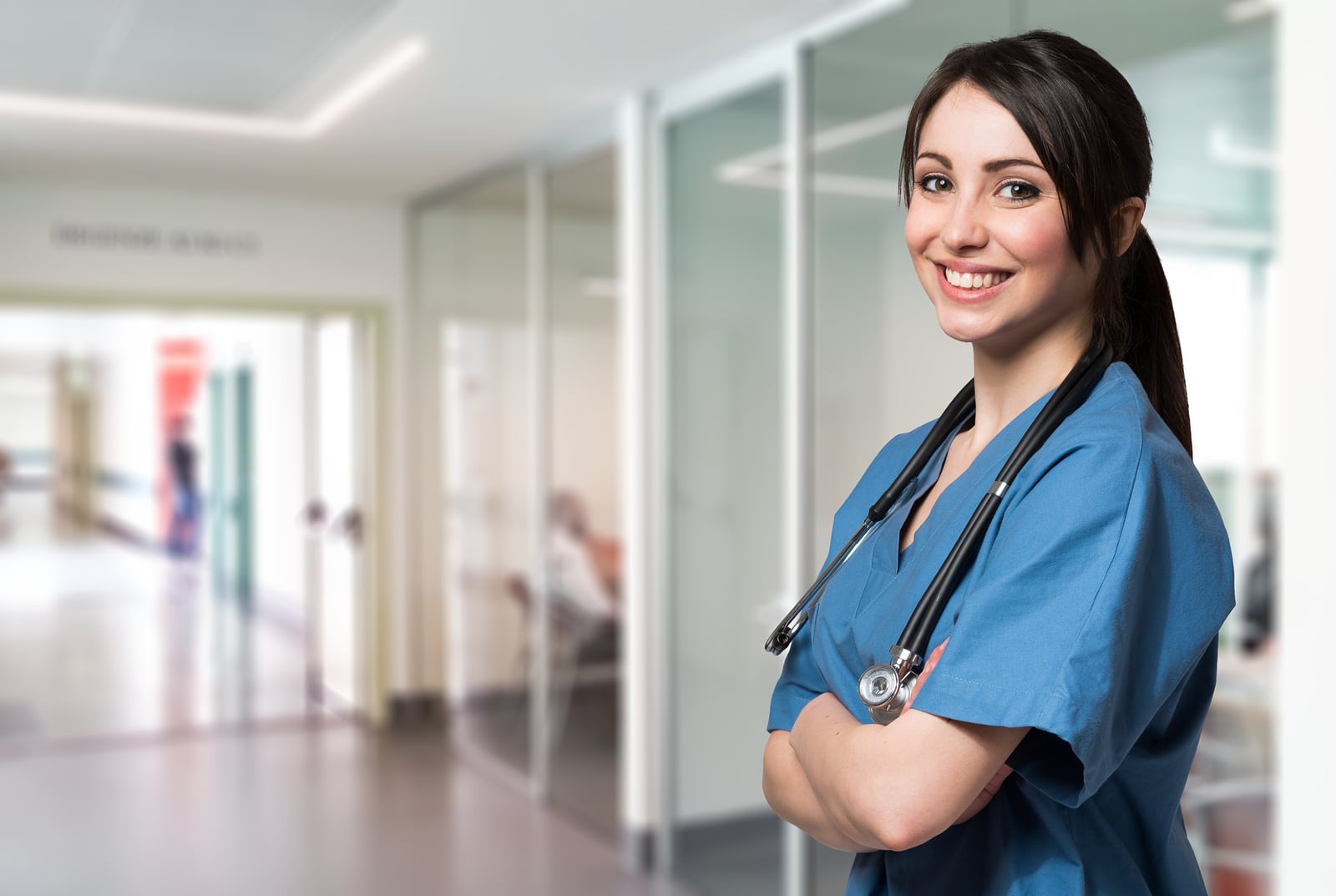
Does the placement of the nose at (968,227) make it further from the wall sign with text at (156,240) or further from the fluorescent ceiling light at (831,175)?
the wall sign with text at (156,240)

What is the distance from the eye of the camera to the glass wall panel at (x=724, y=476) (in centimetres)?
394

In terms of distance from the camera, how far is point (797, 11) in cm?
358

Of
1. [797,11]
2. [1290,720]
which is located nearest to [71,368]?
[797,11]

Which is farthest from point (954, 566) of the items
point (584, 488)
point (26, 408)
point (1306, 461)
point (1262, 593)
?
point (26, 408)


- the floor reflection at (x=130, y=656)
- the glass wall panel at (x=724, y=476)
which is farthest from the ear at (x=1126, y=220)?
the floor reflection at (x=130, y=656)

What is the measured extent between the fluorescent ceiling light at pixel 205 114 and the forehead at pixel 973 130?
3.61 metres

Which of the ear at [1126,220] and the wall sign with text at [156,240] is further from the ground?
the wall sign with text at [156,240]

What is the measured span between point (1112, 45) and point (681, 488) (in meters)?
2.21

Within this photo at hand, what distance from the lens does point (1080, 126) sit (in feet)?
3.01

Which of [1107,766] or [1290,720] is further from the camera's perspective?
[1290,720]

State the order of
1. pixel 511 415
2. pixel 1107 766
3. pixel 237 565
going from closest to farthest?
pixel 1107 766 → pixel 511 415 → pixel 237 565

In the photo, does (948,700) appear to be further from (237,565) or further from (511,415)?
(237,565)

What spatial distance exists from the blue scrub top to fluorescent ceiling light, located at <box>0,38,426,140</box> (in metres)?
3.69

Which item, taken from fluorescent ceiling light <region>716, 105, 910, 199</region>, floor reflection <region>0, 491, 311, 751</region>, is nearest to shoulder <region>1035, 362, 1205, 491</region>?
fluorescent ceiling light <region>716, 105, 910, 199</region>
